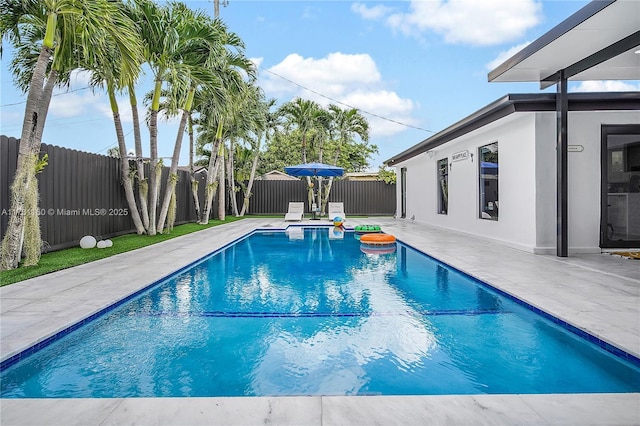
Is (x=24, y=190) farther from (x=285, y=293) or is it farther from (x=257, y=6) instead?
(x=257, y=6)

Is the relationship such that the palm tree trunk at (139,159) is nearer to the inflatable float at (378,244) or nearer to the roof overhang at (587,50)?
the inflatable float at (378,244)

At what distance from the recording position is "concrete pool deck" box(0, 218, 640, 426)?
2008 mm

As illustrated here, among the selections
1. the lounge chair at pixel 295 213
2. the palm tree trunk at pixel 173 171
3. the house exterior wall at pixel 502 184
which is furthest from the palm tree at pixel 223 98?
the house exterior wall at pixel 502 184

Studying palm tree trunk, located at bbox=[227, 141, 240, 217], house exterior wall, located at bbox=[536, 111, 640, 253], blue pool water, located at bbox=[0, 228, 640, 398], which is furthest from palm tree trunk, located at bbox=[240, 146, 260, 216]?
blue pool water, located at bbox=[0, 228, 640, 398]

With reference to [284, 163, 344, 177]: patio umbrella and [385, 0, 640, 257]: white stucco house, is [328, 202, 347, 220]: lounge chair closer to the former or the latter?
[284, 163, 344, 177]: patio umbrella

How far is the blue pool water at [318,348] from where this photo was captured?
2551mm

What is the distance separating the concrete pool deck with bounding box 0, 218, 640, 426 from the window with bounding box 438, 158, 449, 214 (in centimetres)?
490

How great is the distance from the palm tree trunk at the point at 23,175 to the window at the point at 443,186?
10.1 meters

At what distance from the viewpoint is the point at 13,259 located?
548cm

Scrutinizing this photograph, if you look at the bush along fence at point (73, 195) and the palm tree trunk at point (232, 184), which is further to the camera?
the palm tree trunk at point (232, 184)

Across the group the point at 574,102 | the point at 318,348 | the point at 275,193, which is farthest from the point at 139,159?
the point at 275,193

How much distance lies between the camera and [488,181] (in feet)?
29.8

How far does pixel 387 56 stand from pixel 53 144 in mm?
19551

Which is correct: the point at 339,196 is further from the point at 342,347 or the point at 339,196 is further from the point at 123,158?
the point at 342,347
